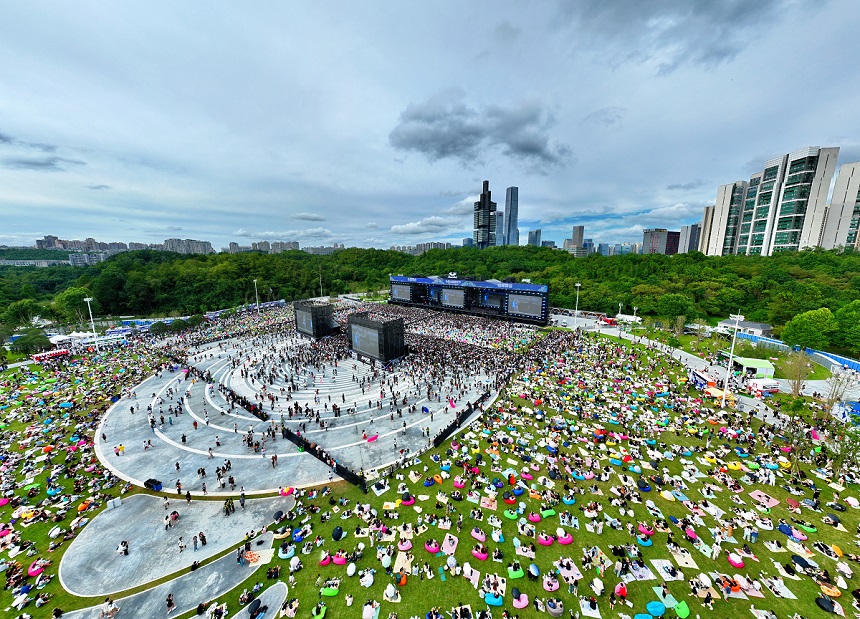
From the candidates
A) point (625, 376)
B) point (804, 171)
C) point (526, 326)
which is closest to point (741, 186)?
point (804, 171)

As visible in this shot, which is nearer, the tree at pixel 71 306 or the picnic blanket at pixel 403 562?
the picnic blanket at pixel 403 562

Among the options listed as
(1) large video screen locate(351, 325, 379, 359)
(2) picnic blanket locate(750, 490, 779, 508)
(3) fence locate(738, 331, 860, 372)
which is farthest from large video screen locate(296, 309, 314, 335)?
(3) fence locate(738, 331, 860, 372)

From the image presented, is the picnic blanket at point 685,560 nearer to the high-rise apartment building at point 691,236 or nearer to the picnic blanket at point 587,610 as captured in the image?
the picnic blanket at point 587,610

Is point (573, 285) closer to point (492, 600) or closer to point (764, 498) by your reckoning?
point (764, 498)

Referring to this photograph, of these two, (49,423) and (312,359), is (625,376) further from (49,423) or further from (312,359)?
(49,423)

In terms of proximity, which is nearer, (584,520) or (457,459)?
(584,520)

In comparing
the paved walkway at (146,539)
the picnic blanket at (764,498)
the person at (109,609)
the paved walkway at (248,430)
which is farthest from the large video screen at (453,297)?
the person at (109,609)
